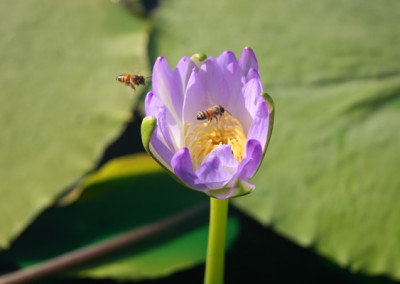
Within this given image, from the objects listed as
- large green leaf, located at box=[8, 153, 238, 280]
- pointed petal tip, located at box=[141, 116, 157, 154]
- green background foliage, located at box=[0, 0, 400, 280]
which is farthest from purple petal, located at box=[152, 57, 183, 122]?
large green leaf, located at box=[8, 153, 238, 280]

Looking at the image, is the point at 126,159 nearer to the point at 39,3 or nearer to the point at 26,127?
the point at 26,127

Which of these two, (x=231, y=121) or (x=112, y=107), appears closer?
(x=231, y=121)

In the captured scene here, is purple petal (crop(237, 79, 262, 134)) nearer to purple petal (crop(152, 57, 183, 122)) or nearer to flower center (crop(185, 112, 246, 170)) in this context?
flower center (crop(185, 112, 246, 170))

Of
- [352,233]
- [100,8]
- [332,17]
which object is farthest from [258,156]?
[100,8]

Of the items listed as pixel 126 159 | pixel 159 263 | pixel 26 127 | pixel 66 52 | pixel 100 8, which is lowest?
pixel 159 263

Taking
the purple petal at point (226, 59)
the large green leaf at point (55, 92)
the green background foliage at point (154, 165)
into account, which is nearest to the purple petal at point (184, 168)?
the purple petal at point (226, 59)

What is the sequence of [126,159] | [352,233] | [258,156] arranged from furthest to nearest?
[126,159] < [352,233] < [258,156]

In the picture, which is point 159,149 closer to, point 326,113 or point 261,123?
point 261,123
